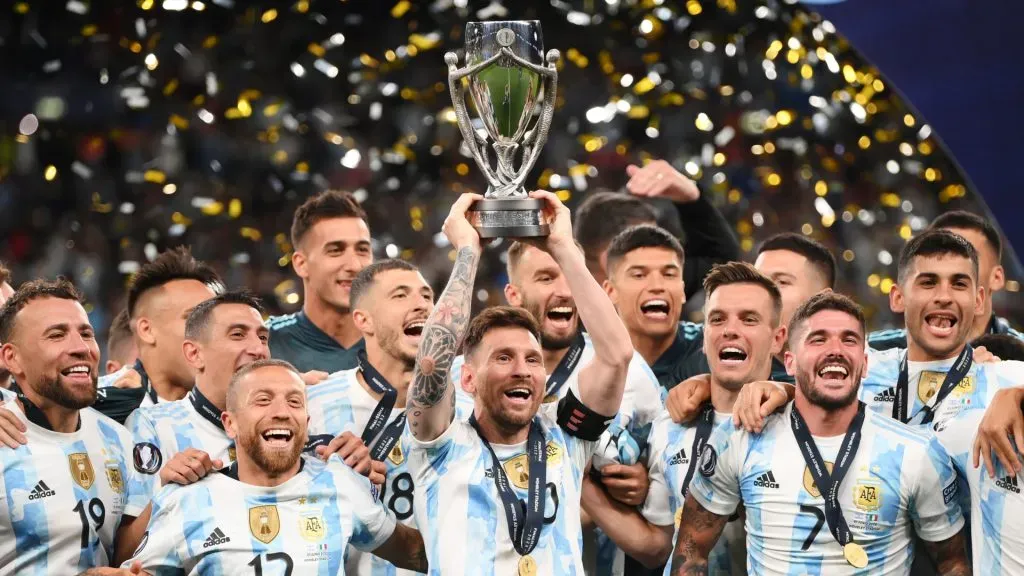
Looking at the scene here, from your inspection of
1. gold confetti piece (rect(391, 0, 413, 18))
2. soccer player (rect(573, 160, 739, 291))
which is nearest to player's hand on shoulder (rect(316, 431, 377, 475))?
soccer player (rect(573, 160, 739, 291))

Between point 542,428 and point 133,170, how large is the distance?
117 inches

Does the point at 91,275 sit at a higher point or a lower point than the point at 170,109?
lower

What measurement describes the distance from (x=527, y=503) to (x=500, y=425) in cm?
21

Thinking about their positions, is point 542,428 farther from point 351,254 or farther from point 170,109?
point 170,109

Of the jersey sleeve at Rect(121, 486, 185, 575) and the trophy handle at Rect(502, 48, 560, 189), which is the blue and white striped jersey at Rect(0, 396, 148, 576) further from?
the trophy handle at Rect(502, 48, 560, 189)

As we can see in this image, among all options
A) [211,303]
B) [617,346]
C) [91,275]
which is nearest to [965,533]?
[617,346]

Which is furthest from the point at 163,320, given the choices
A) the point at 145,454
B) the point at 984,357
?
the point at 984,357

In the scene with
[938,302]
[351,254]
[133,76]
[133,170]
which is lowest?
[938,302]

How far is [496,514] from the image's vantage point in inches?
158

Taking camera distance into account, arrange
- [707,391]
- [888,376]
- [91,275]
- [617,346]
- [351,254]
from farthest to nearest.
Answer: [91,275]
[351,254]
[888,376]
[707,391]
[617,346]

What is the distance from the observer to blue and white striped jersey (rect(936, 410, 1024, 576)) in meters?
4.00

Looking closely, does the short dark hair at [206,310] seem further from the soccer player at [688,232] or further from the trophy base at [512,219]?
the soccer player at [688,232]

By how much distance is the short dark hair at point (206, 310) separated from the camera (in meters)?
4.56

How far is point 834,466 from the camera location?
414 centimetres
